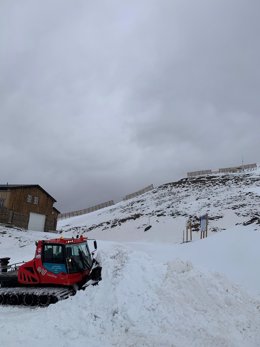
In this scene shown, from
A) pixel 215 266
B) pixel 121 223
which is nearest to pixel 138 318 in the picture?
pixel 215 266

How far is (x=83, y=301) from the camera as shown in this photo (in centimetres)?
1067

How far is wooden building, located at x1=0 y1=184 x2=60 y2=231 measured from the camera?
4300cm

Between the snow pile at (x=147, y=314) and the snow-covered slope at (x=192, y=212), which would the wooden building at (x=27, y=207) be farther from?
the snow pile at (x=147, y=314)

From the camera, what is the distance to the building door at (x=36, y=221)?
46.3m

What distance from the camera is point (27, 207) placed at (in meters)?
45.8

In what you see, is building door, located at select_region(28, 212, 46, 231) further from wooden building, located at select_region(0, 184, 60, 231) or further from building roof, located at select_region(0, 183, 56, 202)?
building roof, located at select_region(0, 183, 56, 202)

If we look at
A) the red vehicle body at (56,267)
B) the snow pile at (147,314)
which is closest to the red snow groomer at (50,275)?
the red vehicle body at (56,267)

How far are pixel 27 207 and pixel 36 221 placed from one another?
2.59 metres

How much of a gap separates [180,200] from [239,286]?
48.3 metres

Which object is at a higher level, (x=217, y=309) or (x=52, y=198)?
(x=52, y=198)

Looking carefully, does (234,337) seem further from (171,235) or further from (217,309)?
(171,235)

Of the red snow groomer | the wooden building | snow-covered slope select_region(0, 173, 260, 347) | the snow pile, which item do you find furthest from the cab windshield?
the wooden building

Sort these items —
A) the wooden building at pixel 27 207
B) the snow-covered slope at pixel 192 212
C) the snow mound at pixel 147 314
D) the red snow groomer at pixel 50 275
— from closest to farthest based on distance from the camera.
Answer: the snow mound at pixel 147 314 → the red snow groomer at pixel 50 275 → the snow-covered slope at pixel 192 212 → the wooden building at pixel 27 207

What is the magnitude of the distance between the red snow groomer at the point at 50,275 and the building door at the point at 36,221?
33.2 metres
